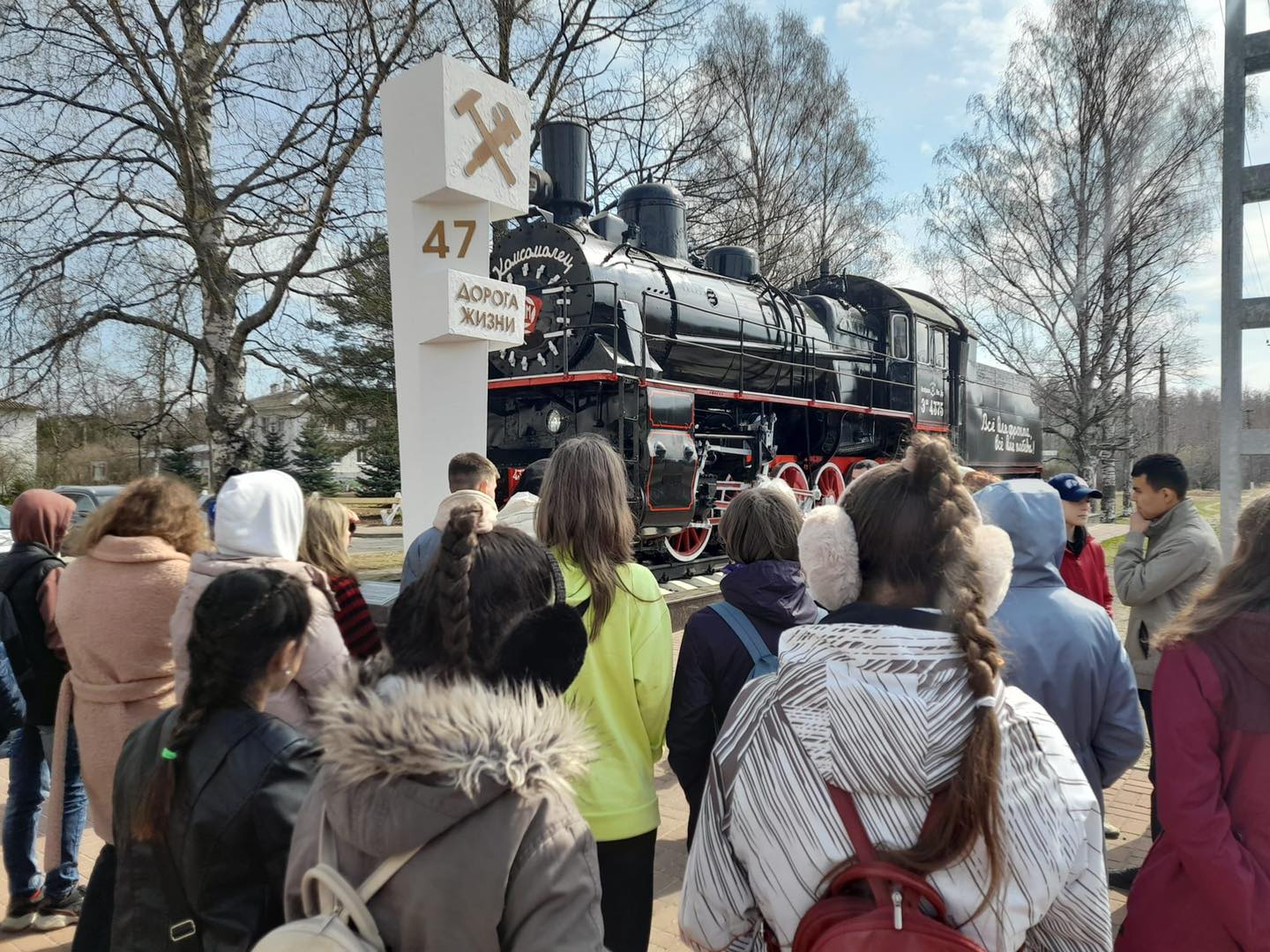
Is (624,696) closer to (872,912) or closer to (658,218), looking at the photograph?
(872,912)

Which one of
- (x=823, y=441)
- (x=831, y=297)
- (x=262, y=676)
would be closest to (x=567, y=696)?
(x=262, y=676)

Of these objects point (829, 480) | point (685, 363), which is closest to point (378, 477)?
point (829, 480)

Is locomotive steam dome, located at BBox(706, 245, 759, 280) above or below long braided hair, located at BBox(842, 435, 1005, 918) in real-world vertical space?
above

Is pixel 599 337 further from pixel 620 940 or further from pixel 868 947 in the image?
pixel 868 947

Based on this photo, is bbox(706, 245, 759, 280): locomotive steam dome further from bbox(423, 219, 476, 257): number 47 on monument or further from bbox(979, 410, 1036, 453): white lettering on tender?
bbox(423, 219, 476, 257): number 47 on monument

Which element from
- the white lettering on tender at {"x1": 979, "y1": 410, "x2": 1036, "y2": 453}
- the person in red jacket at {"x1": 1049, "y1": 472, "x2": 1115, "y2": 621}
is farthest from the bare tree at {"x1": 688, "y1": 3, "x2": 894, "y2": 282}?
the person in red jacket at {"x1": 1049, "y1": 472, "x2": 1115, "y2": 621}

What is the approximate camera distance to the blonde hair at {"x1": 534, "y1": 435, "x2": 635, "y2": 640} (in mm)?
2385

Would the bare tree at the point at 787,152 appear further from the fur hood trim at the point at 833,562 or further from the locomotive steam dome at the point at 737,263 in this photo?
the fur hood trim at the point at 833,562

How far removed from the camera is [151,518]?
2.65m

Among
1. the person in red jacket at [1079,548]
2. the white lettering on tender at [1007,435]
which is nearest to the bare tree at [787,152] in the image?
the white lettering on tender at [1007,435]

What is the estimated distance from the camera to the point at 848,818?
1367 millimetres

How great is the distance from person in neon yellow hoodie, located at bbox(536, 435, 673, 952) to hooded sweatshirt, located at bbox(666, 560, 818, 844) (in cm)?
7

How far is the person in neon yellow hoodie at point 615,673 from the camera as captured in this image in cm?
235

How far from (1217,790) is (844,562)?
1.01m
